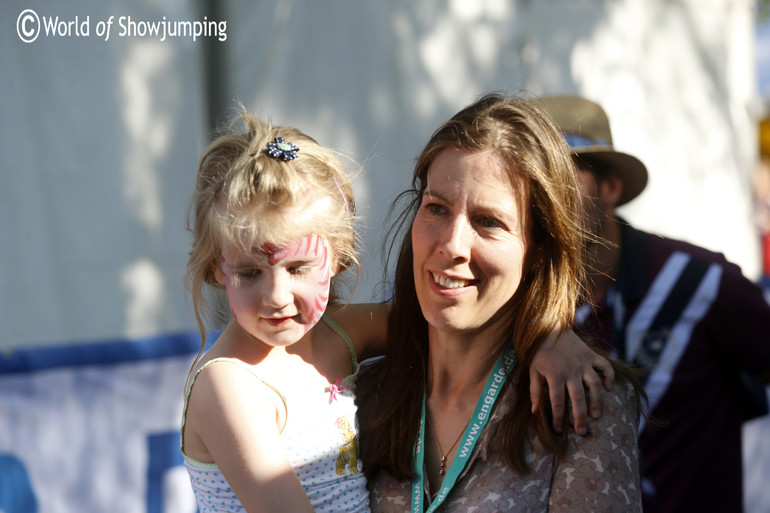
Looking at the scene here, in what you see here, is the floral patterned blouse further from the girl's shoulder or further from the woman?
the girl's shoulder

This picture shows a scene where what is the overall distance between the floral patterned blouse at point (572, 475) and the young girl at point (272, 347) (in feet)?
0.36

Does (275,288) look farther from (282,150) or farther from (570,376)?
(570,376)

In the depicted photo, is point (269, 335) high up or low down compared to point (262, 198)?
down

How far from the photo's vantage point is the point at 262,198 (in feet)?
6.22

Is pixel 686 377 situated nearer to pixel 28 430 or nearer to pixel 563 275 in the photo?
pixel 563 275

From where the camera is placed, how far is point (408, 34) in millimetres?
4488

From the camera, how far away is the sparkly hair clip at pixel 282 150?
197 centimetres

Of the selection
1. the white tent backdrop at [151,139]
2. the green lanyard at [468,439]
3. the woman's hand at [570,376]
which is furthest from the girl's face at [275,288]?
the white tent backdrop at [151,139]

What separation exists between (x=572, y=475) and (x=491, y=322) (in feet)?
1.51

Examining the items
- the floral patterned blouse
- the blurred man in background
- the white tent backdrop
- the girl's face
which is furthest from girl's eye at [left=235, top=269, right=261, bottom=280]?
the blurred man in background

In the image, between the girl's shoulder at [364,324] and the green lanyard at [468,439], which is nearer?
the green lanyard at [468,439]

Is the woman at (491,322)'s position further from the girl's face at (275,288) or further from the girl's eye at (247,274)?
the girl's eye at (247,274)

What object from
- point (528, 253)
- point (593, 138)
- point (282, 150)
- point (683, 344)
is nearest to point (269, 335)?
point (282, 150)

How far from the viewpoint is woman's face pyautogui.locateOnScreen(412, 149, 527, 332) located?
191cm
